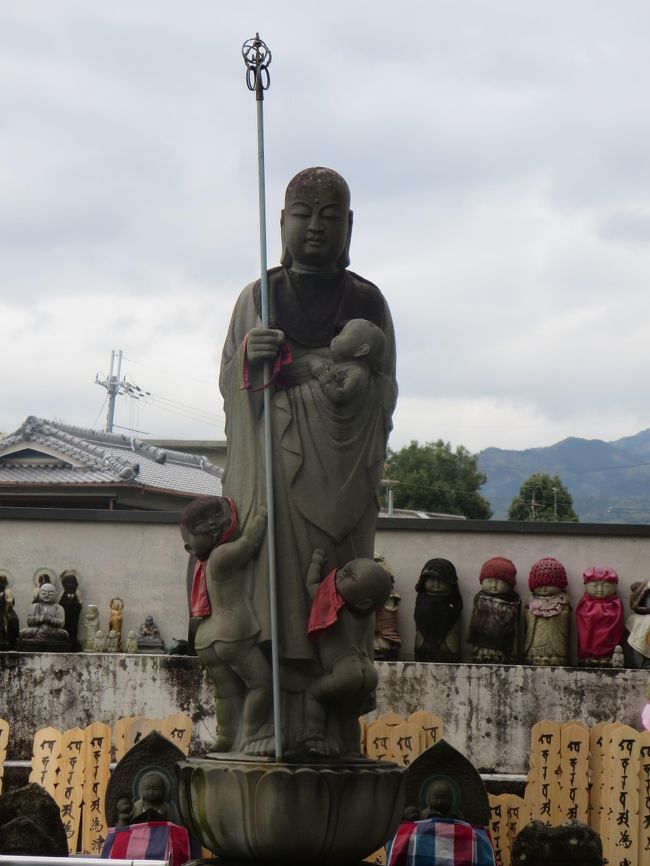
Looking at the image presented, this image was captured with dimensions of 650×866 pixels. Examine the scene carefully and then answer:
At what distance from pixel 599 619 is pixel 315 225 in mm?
7906

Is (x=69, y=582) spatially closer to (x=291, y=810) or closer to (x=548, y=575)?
(x=548, y=575)

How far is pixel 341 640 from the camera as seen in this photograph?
760cm

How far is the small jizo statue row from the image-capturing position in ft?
48.6

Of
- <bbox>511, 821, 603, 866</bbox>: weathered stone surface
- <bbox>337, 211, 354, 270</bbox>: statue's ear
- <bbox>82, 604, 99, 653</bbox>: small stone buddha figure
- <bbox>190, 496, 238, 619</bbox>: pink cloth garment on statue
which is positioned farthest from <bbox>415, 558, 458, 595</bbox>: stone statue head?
<bbox>190, 496, 238, 619</bbox>: pink cloth garment on statue

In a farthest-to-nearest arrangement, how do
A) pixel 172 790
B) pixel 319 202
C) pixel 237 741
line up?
pixel 172 790, pixel 319 202, pixel 237 741

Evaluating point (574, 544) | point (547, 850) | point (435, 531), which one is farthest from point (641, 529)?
point (547, 850)

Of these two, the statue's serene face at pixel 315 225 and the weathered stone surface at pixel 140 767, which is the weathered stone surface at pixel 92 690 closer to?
the weathered stone surface at pixel 140 767

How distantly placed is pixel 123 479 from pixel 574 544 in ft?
36.0

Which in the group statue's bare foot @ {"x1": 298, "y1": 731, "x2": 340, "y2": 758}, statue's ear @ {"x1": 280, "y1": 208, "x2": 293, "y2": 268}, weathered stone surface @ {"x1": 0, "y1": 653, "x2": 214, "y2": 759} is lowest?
statue's bare foot @ {"x1": 298, "y1": 731, "x2": 340, "y2": 758}

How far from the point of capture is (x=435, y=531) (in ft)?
51.6

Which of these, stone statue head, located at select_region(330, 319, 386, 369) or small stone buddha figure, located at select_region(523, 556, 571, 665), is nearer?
stone statue head, located at select_region(330, 319, 386, 369)

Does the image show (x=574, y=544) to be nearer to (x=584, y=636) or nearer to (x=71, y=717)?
(x=584, y=636)

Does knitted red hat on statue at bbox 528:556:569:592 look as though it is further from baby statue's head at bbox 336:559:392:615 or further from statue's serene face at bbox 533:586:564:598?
baby statue's head at bbox 336:559:392:615

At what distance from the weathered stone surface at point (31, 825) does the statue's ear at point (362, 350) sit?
3.11m
